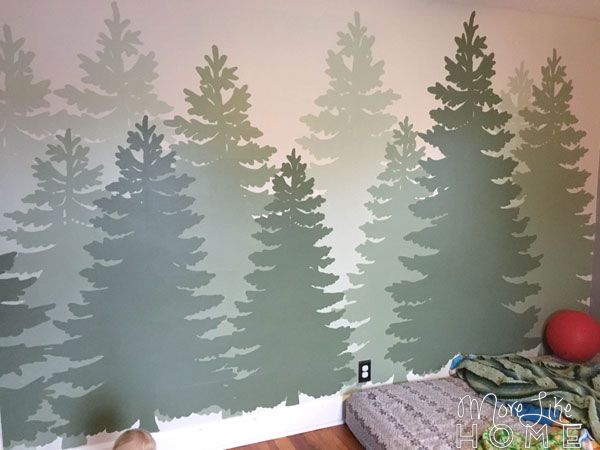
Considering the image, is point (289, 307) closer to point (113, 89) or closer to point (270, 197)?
point (270, 197)

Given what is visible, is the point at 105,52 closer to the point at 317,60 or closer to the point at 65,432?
the point at 317,60

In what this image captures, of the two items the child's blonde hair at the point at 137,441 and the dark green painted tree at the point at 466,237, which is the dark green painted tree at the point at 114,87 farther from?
the dark green painted tree at the point at 466,237

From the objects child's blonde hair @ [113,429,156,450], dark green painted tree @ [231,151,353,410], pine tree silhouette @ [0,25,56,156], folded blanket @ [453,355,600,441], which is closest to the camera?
child's blonde hair @ [113,429,156,450]

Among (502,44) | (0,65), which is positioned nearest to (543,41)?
(502,44)

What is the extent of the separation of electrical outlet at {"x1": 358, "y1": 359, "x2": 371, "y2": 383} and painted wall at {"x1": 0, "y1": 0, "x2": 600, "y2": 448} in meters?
0.05

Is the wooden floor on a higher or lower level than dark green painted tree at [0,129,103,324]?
lower

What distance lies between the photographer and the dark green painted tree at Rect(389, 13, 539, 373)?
251cm

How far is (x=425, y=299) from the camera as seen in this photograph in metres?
2.57

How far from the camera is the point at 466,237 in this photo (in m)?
2.62

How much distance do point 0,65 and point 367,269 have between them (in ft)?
6.10

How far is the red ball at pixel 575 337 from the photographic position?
8.52 feet

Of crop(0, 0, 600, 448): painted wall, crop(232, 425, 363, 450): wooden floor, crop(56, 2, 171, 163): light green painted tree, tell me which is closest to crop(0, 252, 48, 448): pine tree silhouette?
crop(0, 0, 600, 448): painted wall

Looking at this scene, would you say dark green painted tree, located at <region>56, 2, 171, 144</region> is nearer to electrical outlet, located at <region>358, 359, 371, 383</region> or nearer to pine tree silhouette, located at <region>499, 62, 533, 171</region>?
electrical outlet, located at <region>358, 359, 371, 383</region>

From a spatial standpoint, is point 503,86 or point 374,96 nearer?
point 374,96
